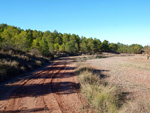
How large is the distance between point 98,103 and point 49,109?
2175 millimetres

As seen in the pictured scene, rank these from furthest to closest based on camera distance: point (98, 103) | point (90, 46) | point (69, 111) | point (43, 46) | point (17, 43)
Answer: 1. point (90, 46)
2. point (43, 46)
3. point (17, 43)
4. point (98, 103)
5. point (69, 111)

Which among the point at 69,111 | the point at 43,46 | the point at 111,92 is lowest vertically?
the point at 69,111

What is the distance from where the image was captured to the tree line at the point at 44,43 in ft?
88.7

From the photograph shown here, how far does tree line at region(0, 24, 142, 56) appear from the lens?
27031mm

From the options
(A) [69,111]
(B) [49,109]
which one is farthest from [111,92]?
(B) [49,109]

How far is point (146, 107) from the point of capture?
426 cm

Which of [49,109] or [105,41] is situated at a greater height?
[105,41]

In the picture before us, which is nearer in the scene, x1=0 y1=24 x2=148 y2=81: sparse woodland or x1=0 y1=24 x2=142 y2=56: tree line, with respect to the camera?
x1=0 y1=24 x2=148 y2=81: sparse woodland

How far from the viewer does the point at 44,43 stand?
37.9 meters

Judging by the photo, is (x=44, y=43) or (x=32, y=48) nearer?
(x=32, y=48)

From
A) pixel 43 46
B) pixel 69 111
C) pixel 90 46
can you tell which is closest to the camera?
pixel 69 111

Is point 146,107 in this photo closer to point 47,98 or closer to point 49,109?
point 49,109

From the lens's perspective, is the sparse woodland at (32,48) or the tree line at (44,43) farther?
the tree line at (44,43)

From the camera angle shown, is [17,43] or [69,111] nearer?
[69,111]
